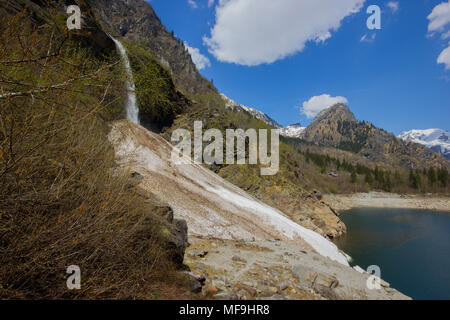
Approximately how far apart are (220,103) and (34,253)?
64289 millimetres

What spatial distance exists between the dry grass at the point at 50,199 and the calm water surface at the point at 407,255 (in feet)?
66.6

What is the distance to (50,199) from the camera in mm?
2779

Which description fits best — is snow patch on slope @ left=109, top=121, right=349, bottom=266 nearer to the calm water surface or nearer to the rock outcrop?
the rock outcrop

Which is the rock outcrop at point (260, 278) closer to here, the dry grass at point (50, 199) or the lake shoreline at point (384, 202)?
the dry grass at point (50, 199)

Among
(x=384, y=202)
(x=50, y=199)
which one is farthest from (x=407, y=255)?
(x=384, y=202)

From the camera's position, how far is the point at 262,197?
27094 mm

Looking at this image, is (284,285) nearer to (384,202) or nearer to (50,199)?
(50,199)

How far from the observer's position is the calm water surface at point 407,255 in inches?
653

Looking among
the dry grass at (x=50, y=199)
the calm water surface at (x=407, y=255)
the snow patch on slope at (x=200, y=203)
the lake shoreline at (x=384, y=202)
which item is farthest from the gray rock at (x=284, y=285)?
the lake shoreline at (x=384, y=202)

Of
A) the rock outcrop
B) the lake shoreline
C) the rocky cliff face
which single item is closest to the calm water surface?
the rock outcrop

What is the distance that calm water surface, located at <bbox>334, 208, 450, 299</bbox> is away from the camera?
16.6 m

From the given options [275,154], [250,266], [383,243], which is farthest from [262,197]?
[250,266]

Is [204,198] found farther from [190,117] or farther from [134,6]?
[134,6]
